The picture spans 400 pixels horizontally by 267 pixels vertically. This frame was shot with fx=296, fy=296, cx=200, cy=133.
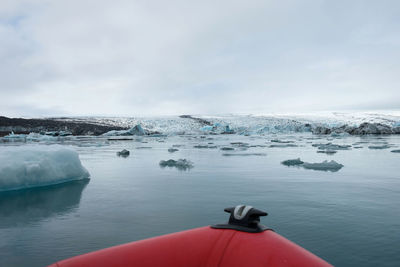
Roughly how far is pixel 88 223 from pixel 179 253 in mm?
1820

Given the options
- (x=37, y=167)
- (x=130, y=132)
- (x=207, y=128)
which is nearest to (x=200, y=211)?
(x=37, y=167)

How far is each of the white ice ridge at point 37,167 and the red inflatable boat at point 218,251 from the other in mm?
3848

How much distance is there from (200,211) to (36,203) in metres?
2.20

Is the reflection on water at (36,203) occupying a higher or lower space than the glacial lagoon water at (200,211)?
lower

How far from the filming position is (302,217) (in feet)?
10.0

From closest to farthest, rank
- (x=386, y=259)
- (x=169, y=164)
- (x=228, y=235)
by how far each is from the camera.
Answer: (x=228, y=235) → (x=386, y=259) → (x=169, y=164)

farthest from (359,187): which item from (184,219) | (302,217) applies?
(184,219)

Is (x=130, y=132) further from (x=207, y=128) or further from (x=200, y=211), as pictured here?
(x=200, y=211)

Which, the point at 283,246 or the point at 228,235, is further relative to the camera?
the point at 228,235

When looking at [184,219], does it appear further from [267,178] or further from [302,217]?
[267,178]

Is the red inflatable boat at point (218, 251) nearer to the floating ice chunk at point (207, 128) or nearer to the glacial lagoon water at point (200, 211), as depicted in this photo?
the glacial lagoon water at point (200, 211)

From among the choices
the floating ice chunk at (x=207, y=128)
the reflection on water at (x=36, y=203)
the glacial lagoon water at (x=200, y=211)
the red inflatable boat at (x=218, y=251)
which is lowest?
the reflection on water at (x=36, y=203)

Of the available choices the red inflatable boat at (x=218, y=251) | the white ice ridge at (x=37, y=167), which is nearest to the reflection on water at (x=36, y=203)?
the white ice ridge at (x=37, y=167)

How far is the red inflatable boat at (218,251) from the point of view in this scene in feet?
4.38
